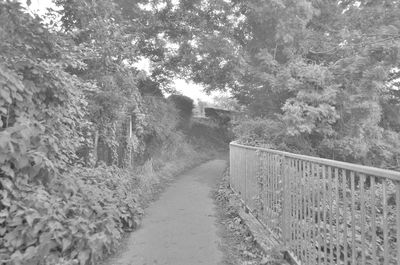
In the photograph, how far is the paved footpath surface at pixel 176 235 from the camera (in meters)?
4.15

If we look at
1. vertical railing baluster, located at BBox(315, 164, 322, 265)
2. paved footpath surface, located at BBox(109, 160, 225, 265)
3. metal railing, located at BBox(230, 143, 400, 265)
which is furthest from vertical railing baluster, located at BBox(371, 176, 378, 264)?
paved footpath surface, located at BBox(109, 160, 225, 265)

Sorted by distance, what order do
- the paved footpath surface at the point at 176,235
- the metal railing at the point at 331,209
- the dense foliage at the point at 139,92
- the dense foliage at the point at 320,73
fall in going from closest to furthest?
the metal railing at the point at 331,209, the dense foliage at the point at 139,92, the paved footpath surface at the point at 176,235, the dense foliage at the point at 320,73

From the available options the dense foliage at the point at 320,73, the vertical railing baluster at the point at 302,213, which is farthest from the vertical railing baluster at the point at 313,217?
the dense foliage at the point at 320,73

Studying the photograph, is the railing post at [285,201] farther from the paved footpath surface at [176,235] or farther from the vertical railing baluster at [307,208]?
the paved footpath surface at [176,235]

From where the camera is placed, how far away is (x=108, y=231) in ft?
13.6

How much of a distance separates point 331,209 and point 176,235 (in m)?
2.91

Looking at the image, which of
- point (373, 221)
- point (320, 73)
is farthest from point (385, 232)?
point (320, 73)

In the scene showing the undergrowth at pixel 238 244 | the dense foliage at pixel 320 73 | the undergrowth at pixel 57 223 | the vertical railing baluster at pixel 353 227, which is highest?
the dense foliage at pixel 320 73

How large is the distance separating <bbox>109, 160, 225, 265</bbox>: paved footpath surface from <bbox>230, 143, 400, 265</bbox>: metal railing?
38.5 inches

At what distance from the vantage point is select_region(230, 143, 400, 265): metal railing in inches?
83.8

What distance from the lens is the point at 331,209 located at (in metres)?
2.71

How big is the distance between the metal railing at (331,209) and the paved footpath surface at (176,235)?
98 centimetres

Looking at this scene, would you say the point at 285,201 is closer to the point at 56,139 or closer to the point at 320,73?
the point at 56,139

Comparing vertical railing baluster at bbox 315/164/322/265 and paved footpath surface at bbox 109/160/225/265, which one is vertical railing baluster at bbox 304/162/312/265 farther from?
paved footpath surface at bbox 109/160/225/265
